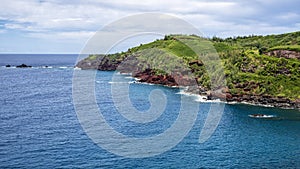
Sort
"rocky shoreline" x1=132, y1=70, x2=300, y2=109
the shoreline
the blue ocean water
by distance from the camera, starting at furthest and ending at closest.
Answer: "rocky shoreline" x1=132, y1=70, x2=300, y2=109 < the shoreline < the blue ocean water

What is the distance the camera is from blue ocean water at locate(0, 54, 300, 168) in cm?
5938

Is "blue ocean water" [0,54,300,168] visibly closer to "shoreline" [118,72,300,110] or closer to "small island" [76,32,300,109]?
"shoreline" [118,72,300,110]

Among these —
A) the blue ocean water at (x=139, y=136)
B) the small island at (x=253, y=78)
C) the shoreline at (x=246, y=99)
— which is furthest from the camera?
the small island at (x=253, y=78)

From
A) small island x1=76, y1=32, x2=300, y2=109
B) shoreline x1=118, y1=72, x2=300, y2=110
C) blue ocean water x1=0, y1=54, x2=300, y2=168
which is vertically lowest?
blue ocean water x1=0, y1=54, x2=300, y2=168

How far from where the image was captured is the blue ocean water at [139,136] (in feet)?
195

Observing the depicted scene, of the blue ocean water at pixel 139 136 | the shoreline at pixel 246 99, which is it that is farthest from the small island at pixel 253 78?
the blue ocean water at pixel 139 136

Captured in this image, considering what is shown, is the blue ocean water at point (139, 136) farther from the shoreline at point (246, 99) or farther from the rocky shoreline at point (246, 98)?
the rocky shoreline at point (246, 98)

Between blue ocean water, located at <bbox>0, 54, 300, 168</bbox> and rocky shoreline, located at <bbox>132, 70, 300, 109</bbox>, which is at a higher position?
rocky shoreline, located at <bbox>132, 70, 300, 109</bbox>

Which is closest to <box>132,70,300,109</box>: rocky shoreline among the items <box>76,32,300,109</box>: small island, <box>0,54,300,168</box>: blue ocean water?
<box>76,32,300,109</box>: small island

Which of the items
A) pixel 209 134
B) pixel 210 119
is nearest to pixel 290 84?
pixel 210 119

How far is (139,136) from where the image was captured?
240 feet

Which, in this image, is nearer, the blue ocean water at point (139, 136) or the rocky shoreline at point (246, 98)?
the blue ocean water at point (139, 136)

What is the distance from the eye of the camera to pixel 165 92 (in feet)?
449

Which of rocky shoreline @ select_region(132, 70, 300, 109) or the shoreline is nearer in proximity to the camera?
the shoreline
